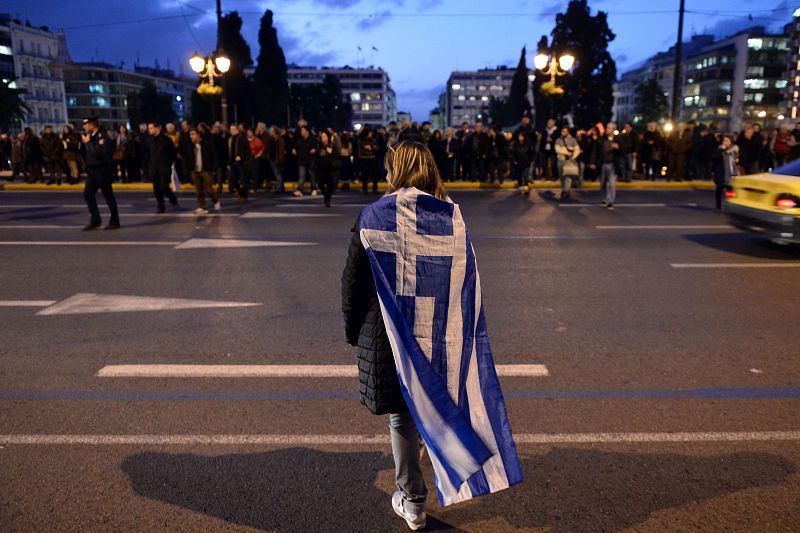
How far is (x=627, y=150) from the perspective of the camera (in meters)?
19.3

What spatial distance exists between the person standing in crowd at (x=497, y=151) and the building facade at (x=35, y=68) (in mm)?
101739

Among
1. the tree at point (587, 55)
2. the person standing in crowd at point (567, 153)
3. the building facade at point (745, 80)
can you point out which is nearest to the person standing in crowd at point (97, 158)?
the person standing in crowd at point (567, 153)

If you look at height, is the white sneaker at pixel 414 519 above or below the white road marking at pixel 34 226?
below

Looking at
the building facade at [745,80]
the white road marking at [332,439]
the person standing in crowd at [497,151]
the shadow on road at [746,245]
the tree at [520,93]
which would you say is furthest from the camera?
the building facade at [745,80]

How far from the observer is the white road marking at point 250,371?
15.6ft

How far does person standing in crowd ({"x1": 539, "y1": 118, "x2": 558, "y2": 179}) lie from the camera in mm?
20375

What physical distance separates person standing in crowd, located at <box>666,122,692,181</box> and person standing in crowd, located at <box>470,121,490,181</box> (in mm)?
5912

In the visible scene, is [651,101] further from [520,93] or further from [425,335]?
[425,335]

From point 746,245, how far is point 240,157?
11.1 metres

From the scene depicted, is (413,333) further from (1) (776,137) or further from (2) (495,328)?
(1) (776,137)

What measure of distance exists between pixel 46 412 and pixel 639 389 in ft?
12.5

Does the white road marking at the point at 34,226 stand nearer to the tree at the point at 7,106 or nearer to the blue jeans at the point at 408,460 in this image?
the blue jeans at the point at 408,460

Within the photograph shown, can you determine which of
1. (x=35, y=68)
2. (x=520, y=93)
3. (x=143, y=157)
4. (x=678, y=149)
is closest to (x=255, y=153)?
(x=143, y=157)

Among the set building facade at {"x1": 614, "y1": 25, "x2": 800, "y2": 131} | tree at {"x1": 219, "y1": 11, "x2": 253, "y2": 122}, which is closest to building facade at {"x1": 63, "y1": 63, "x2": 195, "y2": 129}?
tree at {"x1": 219, "y1": 11, "x2": 253, "y2": 122}
